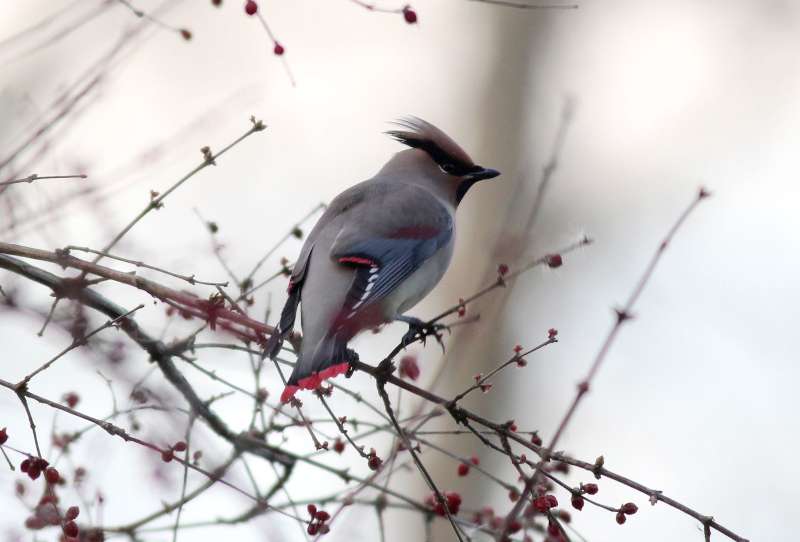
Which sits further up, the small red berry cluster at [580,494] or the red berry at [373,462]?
the small red berry cluster at [580,494]

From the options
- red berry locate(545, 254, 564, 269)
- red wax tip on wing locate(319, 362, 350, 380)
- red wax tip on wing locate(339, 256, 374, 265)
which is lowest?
red wax tip on wing locate(319, 362, 350, 380)

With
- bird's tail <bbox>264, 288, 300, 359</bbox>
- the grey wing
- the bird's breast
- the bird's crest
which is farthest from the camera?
the bird's crest

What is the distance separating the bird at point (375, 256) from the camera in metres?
3.81

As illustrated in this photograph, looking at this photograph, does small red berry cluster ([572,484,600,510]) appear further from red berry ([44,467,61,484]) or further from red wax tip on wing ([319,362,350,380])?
red berry ([44,467,61,484])

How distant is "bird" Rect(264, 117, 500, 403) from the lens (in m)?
3.81

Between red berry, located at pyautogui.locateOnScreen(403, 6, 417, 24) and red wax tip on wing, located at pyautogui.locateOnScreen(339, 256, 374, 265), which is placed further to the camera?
red wax tip on wing, located at pyautogui.locateOnScreen(339, 256, 374, 265)

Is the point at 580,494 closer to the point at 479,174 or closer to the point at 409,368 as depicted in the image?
the point at 409,368

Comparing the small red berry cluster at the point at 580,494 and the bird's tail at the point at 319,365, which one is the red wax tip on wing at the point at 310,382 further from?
the small red berry cluster at the point at 580,494

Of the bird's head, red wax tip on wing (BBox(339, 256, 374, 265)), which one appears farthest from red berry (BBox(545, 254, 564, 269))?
the bird's head

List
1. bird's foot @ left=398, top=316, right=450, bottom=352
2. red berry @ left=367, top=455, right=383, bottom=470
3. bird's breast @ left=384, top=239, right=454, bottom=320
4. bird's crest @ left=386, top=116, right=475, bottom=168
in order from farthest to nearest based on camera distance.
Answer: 1. bird's crest @ left=386, top=116, right=475, bottom=168
2. bird's breast @ left=384, top=239, right=454, bottom=320
3. bird's foot @ left=398, top=316, right=450, bottom=352
4. red berry @ left=367, top=455, right=383, bottom=470

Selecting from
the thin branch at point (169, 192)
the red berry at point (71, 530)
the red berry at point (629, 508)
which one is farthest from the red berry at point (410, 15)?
the red berry at point (71, 530)

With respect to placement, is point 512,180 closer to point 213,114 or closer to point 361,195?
point 361,195

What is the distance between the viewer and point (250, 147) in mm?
10594

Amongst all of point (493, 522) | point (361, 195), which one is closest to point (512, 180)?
point (361, 195)
